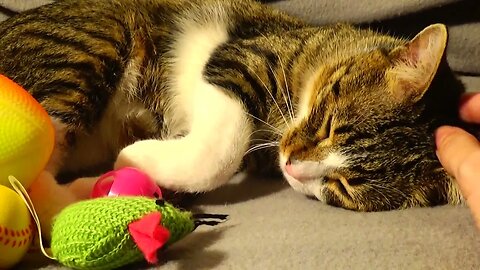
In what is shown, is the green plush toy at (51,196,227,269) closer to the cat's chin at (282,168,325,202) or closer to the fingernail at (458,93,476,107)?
the cat's chin at (282,168,325,202)

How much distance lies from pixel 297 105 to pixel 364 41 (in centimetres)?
22

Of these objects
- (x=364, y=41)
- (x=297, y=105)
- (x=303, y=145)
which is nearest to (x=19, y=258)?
(x=303, y=145)

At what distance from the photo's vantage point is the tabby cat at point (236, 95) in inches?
42.6

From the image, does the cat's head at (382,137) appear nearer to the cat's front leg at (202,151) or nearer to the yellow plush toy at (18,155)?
the cat's front leg at (202,151)

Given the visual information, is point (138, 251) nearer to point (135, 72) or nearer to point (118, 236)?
point (118, 236)

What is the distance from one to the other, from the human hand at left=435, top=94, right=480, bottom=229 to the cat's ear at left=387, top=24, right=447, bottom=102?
0.31 feet

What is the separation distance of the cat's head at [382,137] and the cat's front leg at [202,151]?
0.33 ft

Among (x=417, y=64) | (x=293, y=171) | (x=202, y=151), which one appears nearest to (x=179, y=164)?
(x=202, y=151)

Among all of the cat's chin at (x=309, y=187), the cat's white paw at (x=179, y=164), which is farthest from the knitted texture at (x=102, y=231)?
the cat's chin at (x=309, y=187)

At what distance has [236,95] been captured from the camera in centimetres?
126

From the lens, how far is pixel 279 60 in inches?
52.6

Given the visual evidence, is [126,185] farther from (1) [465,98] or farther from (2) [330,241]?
(1) [465,98]

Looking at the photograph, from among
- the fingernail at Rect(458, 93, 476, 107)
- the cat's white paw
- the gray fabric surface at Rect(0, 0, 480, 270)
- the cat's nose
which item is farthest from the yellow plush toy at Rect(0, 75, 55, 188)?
the fingernail at Rect(458, 93, 476, 107)

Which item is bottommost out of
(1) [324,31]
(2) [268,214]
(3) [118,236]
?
(2) [268,214]
